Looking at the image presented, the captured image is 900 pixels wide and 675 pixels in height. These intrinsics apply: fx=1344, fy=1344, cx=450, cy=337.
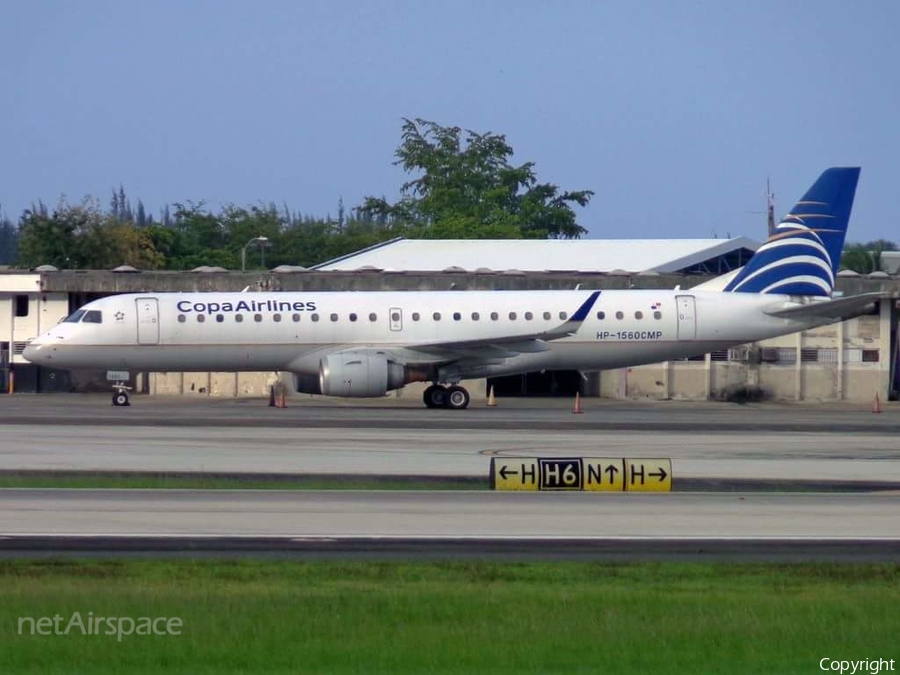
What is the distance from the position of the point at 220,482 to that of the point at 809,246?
24092 millimetres

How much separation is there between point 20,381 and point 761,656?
136 feet

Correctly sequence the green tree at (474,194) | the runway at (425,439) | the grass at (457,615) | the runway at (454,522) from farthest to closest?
1. the green tree at (474,194)
2. the runway at (425,439)
3. the runway at (454,522)
4. the grass at (457,615)

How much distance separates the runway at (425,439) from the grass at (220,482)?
71 cm

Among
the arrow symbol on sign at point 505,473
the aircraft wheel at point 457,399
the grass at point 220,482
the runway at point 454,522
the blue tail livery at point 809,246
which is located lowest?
the runway at point 454,522

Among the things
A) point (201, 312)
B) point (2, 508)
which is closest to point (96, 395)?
point (201, 312)

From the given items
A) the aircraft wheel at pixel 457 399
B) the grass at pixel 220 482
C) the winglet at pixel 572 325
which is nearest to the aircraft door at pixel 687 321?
the winglet at pixel 572 325

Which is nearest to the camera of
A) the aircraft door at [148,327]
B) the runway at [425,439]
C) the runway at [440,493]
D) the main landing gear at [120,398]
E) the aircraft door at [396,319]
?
the runway at [440,493]

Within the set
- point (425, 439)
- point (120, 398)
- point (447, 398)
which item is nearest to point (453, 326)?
point (447, 398)

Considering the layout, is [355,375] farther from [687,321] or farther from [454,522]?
[454,522]

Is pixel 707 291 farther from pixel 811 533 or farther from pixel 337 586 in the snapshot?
pixel 337 586

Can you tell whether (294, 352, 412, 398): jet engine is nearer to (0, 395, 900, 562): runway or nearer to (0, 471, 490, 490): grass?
(0, 395, 900, 562): runway

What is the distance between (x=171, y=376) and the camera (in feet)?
149

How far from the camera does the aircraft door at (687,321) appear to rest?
3731 cm

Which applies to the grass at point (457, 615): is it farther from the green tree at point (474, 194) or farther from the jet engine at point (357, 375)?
the green tree at point (474, 194)
